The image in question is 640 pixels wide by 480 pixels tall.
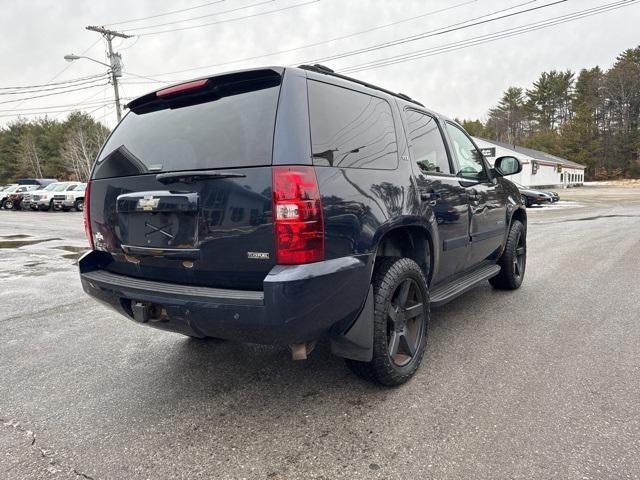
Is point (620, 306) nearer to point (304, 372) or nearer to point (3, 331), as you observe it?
point (304, 372)

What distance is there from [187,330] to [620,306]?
4.37m

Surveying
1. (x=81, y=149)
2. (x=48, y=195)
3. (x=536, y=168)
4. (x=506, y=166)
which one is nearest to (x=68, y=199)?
(x=48, y=195)

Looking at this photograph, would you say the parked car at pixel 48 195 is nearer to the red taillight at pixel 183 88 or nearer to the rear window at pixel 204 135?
the rear window at pixel 204 135

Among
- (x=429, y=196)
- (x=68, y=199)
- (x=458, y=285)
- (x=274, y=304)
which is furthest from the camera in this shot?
(x=68, y=199)

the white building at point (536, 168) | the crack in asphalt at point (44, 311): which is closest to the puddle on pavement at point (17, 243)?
the crack in asphalt at point (44, 311)

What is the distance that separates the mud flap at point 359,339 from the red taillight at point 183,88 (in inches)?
60.5

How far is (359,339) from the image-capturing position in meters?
2.40

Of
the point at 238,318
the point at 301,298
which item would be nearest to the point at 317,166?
the point at 301,298

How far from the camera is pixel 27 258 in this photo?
27.9 ft

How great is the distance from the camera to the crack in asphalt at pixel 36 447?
2.02m

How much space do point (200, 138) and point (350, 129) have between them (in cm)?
87

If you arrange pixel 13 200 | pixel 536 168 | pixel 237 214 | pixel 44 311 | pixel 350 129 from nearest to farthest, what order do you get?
pixel 237 214 → pixel 350 129 → pixel 44 311 → pixel 13 200 → pixel 536 168

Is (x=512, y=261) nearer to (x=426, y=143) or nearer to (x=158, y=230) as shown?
(x=426, y=143)

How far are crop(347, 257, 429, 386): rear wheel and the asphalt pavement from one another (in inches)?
5.5
